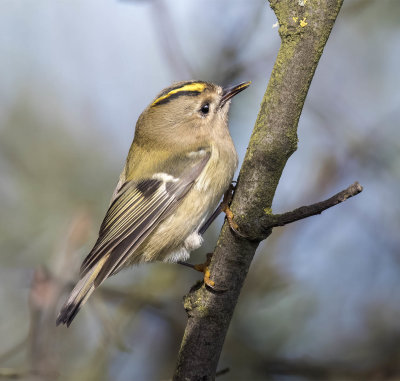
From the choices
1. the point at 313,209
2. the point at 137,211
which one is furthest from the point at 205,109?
the point at 313,209

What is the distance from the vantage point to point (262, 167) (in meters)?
1.81

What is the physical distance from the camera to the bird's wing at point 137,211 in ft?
7.43

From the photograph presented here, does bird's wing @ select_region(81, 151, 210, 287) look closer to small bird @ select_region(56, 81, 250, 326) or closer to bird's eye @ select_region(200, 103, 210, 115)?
small bird @ select_region(56, 81, 250, 326)

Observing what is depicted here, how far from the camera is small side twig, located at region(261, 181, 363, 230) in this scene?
60.6 inches

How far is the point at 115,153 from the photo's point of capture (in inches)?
150

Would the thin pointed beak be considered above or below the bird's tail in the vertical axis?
above

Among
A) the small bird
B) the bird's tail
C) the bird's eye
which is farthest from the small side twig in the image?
the bird's eye

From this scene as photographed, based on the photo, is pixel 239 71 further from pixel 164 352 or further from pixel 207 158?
pixel 164 352

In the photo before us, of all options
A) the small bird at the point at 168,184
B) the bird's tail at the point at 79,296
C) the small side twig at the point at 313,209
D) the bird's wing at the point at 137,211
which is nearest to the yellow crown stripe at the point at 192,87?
the small bird at the point at 168,184

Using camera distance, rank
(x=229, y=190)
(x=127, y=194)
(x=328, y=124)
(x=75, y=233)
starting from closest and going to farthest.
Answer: (x=75, y=233) < (x=229, y=190) < (x=127, y=194) < (x=328, y=124)

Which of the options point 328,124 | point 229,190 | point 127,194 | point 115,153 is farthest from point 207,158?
point 115,153

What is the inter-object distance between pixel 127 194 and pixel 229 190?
475 millimetres

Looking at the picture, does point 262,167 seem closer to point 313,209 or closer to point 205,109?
point 313,209

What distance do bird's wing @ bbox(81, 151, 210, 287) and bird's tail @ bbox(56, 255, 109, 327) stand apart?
22mm
